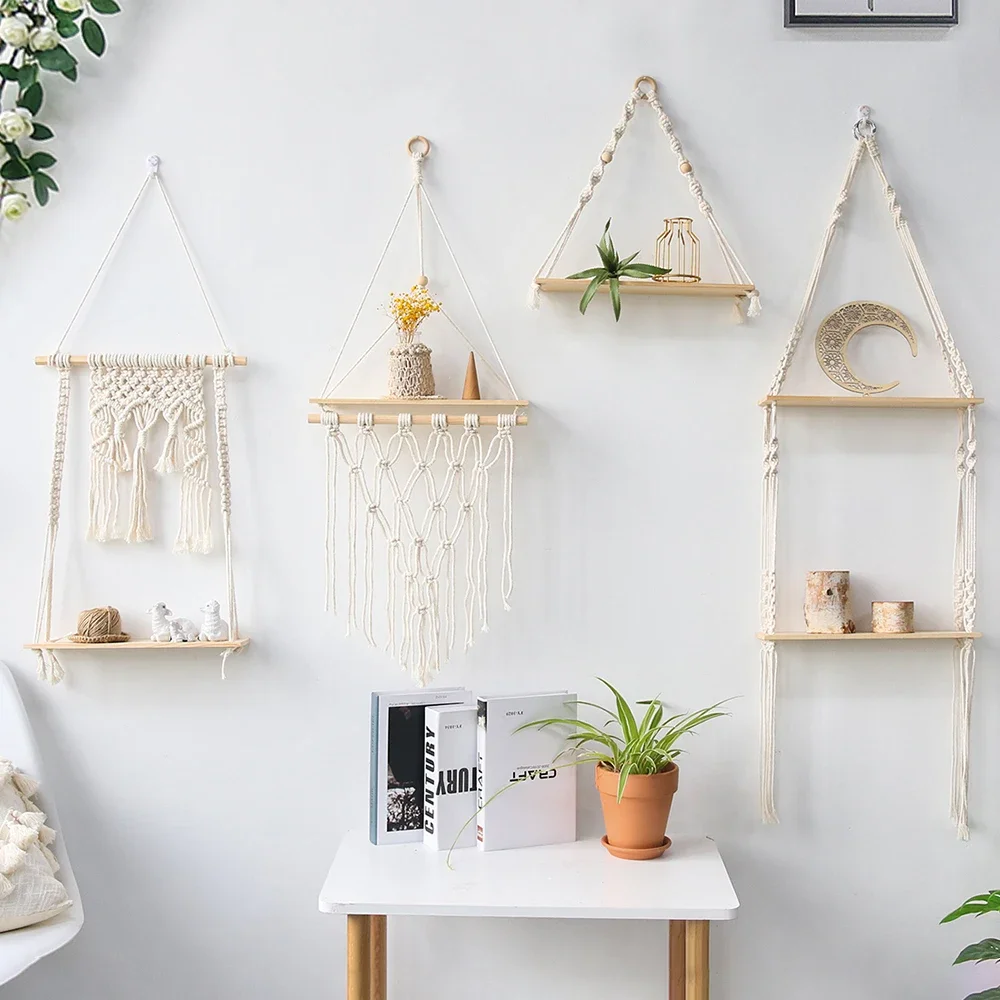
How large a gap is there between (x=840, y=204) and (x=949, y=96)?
30 cm

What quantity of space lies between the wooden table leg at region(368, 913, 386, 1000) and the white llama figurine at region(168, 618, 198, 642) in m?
0.60

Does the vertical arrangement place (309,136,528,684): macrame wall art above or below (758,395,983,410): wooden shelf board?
below

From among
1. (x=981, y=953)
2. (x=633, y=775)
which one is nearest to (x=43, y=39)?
(x=633, y=775)

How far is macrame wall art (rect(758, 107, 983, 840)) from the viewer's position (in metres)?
1.99

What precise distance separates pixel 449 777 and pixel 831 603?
2.47ft

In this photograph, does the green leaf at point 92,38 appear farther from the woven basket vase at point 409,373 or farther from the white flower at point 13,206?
the woven basket vase at point 409,373

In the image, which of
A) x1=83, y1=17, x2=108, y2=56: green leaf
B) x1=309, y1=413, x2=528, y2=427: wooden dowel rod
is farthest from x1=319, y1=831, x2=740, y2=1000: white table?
x1=83, y1=17, x2=108, y2=56: green leaf

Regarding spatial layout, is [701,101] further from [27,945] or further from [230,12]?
[27,945]

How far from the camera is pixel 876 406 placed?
6.55 feet

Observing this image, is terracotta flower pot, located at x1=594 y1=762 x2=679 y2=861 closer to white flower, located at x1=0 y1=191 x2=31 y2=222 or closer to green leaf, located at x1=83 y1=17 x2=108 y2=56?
white flower, located at x1=0 y1=191 x2=31 y2=222

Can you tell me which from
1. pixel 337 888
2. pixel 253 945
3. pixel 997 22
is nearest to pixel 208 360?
pixel 337 888

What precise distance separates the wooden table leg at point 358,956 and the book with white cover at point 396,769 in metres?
0.22

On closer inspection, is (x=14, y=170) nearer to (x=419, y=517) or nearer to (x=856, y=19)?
(x=419, y=517)

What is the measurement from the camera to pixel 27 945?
1.62m
